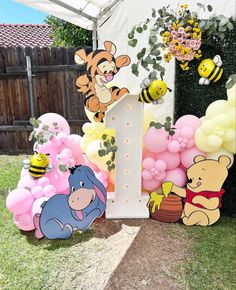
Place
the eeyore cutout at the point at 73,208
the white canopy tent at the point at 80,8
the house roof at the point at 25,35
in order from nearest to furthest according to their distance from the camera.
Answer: the eeyore cutout at the point at 73,208
the white canopy tent at the point at 80,8
the house roof at the point at 25,35

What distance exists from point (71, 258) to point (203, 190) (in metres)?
1.25

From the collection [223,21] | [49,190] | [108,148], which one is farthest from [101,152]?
→ [223,21]

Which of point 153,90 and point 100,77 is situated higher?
point 100,77

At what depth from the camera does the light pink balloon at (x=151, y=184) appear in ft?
9.39

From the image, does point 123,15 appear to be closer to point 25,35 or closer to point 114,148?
point 114,148

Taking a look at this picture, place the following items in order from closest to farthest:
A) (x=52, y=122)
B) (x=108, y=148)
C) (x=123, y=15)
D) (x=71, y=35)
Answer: (x=108, y=148) → (x=52, y=122) → (x=123, y=15) → (x=71, y=35)

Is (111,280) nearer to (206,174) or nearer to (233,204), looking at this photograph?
(206,174)

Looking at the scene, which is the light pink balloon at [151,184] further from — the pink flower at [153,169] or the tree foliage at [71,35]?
the tree foliage at [71,35]

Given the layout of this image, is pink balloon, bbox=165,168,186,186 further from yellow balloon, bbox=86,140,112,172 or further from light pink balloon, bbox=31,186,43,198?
light pink balloon, bbox=31,186,43,198

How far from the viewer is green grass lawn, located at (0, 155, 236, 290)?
2045 millimetres

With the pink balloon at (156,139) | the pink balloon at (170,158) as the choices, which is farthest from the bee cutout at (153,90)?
the pink balloon at (170,158)

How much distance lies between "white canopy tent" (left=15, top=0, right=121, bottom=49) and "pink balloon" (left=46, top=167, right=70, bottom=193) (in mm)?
2270

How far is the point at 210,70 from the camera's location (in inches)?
102

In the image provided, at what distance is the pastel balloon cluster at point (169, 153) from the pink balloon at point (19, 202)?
106 cm
